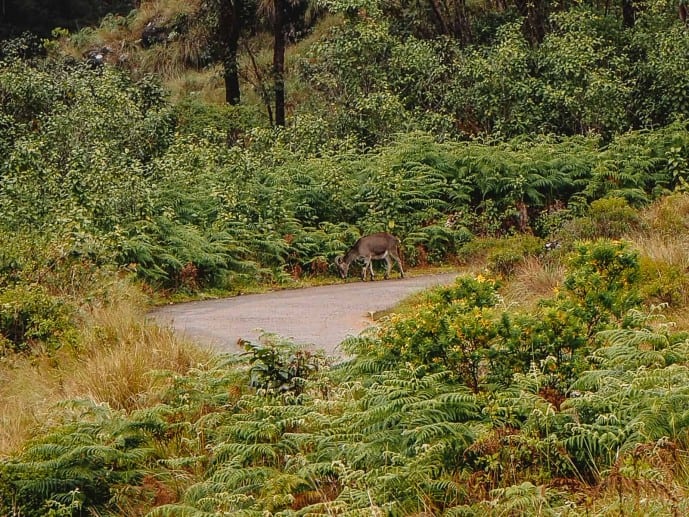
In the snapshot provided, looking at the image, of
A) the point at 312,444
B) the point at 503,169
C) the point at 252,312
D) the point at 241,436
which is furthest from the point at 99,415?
the point at 503,169

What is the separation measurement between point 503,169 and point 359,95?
21.3 feet

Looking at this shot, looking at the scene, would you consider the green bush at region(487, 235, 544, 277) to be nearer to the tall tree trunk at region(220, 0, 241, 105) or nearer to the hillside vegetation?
the hillside vegetation

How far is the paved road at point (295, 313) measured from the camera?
10.9 metres

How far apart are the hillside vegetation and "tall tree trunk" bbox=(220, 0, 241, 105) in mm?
1134

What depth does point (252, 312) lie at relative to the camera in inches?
512

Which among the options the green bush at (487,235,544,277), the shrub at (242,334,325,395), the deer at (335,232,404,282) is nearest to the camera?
the shrub at (242,334,325,395)

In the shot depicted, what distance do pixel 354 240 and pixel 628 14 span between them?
1264 cm

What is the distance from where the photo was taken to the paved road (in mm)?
10852

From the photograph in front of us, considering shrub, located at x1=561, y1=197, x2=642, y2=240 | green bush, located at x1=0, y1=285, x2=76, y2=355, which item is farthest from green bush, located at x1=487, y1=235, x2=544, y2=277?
green bush, located at x1=0, y1=285, x2=76, y2=355

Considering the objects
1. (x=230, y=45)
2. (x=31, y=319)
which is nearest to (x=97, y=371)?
(x=31, y=319)

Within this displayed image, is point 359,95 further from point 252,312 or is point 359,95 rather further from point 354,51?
point 252,312

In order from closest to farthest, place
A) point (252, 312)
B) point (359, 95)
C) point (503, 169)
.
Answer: point (252, 312) → point (503, 169) → point (359, 95)

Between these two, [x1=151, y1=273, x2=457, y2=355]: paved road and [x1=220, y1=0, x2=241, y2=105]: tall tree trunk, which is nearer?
[x1=151, y1=273, x2=457, y2=355]: paved road

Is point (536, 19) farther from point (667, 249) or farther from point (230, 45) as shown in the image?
point (667, 249)
